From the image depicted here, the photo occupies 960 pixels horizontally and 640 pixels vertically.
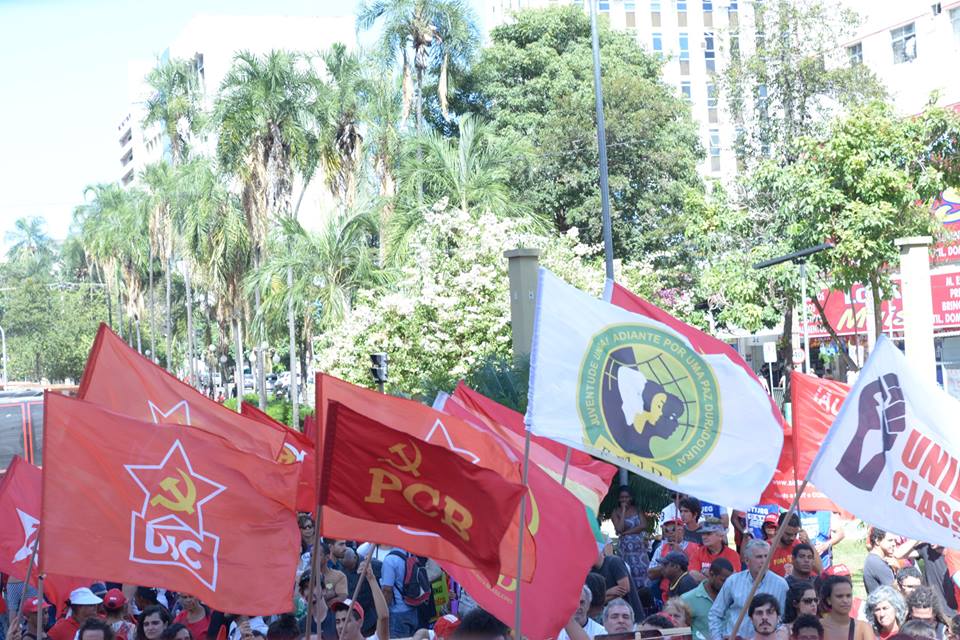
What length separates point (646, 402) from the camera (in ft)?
23.9

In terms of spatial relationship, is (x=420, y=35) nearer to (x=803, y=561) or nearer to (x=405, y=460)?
(x=803, y=561)

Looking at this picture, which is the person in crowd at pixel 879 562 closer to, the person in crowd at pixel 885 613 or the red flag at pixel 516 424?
the person in crowd at pixel 885 613

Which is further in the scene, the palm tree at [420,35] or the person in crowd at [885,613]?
the palm tree at [420,35]

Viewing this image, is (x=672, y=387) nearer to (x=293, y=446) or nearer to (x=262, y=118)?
(x=293, y=446)

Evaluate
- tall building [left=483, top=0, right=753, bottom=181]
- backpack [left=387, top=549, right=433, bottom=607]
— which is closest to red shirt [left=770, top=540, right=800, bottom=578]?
backpack [left=387, top=549, right=433, bottom=607]

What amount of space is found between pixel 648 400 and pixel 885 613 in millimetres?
2028

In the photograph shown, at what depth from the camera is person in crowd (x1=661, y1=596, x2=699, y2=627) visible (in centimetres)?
871

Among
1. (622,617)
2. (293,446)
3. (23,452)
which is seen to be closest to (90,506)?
(622,617)

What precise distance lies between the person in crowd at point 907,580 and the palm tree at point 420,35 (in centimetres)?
3711

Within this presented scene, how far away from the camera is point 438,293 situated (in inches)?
1254

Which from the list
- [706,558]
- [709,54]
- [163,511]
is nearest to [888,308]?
[706,558]

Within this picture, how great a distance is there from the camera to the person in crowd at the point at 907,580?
8620mm

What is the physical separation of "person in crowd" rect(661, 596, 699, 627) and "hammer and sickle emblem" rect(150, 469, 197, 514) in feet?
10.3

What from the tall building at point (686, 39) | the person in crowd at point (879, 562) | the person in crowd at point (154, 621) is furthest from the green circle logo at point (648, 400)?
the tall building at point (686, 39)
